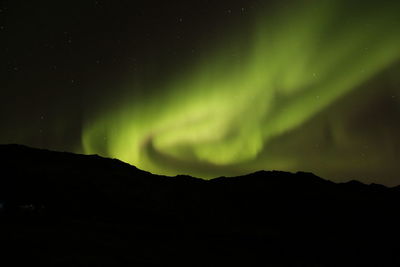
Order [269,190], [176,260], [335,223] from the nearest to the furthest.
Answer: [176,260]
[335,223]
[269,190]

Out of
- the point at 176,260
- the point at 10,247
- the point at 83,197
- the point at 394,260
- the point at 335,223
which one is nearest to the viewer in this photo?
the point at 10,247

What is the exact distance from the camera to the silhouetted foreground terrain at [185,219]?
20062mm

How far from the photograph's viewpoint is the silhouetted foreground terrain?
2006 centimetres

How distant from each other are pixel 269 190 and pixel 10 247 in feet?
215

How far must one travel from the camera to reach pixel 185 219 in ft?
160

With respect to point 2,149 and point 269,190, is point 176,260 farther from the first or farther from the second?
point 2,149

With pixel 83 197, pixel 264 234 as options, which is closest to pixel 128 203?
pixel 83 197

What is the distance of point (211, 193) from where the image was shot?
70250mm

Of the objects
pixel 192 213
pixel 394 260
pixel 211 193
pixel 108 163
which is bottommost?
pixel 394 260

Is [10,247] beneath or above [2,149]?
beneath

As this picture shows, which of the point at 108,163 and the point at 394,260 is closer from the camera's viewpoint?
the point at 394,260

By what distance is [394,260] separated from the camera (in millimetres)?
33719

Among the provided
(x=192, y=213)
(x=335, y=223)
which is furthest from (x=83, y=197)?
(x=335, y=223)

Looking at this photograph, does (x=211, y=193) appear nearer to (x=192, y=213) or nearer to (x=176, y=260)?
(x=192, y=213)
